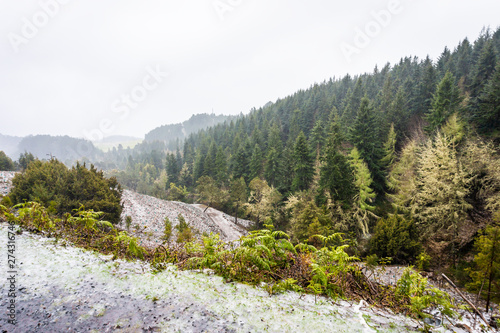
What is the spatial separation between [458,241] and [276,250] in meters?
20.1

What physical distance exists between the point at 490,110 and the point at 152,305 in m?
37.8

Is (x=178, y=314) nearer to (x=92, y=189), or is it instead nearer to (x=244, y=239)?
(x=244, y=239)

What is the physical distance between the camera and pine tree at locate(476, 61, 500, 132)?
76.9 ft

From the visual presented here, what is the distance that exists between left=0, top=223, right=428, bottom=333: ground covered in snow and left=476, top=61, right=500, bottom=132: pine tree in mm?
35530

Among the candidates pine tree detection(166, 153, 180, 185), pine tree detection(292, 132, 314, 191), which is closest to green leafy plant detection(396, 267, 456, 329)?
pine tree detection(292, 132, 314, 191)

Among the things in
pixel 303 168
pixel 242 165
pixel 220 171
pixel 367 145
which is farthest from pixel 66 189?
pixel 367 145

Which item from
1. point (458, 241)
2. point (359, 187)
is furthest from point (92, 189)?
point (458, 241)

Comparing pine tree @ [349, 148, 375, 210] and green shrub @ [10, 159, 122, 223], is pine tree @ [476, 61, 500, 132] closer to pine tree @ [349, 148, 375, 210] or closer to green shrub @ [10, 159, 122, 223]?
pine tree @ [349, 148, 375, 210]

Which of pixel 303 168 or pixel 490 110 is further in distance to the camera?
pixel 303 168

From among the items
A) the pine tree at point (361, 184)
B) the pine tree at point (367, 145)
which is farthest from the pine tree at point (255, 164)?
the pine tree at point (361, 184)

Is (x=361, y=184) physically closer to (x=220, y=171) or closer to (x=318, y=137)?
(x=318, y=137)

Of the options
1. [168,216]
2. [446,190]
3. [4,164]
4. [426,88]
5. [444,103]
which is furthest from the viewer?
[426,88]

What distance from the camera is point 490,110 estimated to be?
23.7m

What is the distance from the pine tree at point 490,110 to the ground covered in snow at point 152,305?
1399 inches
